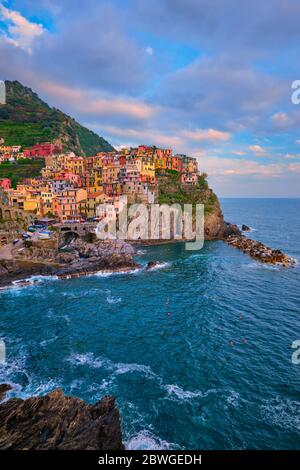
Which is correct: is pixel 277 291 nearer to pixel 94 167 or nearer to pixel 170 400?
pixel 170 400

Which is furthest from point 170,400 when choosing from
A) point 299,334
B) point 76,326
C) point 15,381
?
point 299,334

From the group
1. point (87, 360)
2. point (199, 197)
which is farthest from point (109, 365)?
point (199, 197)

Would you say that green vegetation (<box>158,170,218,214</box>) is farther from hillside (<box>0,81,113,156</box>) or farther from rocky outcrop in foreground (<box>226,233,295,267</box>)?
hillside (<box>0,81,113,156</box>)

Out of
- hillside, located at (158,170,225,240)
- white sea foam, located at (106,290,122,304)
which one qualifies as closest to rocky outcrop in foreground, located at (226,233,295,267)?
hillside, located at (158,170,225,240)

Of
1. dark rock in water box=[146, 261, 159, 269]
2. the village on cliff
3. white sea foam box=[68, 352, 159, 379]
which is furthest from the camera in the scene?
the village on cliff

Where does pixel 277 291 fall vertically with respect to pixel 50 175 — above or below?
below

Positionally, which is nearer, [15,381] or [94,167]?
[15,381]

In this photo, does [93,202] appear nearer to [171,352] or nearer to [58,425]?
[171,352]
